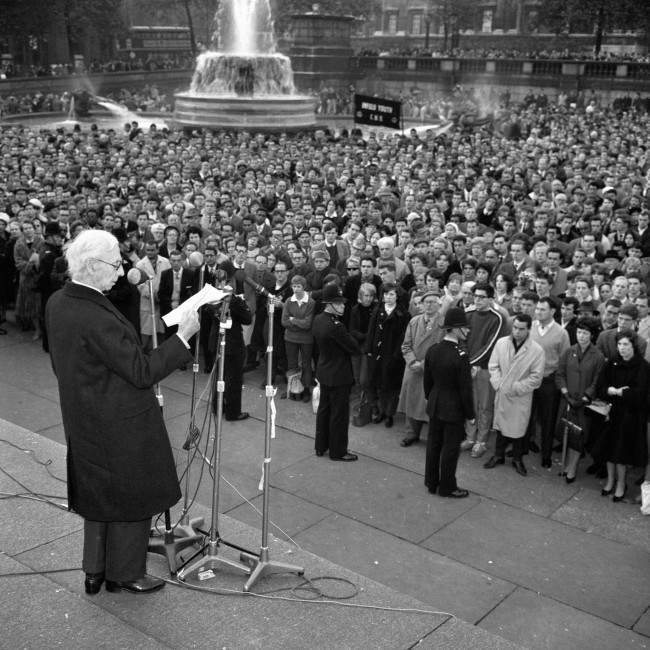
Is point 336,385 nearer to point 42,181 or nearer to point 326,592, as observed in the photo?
point 326,592

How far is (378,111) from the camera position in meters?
24.0

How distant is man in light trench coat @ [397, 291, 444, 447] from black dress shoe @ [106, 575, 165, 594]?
4.64 metres

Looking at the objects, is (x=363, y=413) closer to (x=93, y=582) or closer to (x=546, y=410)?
(x=546, y=410)

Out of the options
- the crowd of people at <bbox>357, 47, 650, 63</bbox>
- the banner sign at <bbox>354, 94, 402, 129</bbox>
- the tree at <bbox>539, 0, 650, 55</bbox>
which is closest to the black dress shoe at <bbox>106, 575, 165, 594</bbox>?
the banner sign at <bbox>354, 94, 402, 129</bbox>

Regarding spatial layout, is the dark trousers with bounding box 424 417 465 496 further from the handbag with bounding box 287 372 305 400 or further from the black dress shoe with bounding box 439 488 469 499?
the handbag with bounding box 287 372 305 400

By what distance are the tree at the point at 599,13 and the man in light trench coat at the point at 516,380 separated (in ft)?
157

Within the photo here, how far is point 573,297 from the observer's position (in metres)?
9.52

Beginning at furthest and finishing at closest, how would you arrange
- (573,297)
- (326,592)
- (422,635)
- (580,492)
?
(573,297)
(580,492)
(326,592)
(422,635)

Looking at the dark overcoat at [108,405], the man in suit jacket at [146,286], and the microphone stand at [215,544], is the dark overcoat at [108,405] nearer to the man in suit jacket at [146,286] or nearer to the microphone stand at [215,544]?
the microphone stand at [215,544]

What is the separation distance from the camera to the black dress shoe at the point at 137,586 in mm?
4910

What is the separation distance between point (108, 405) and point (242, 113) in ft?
101

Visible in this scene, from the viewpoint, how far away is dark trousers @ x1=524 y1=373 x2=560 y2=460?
28.6 ft

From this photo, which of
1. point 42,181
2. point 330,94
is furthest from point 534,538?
point 330,94

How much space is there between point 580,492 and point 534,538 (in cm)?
120
